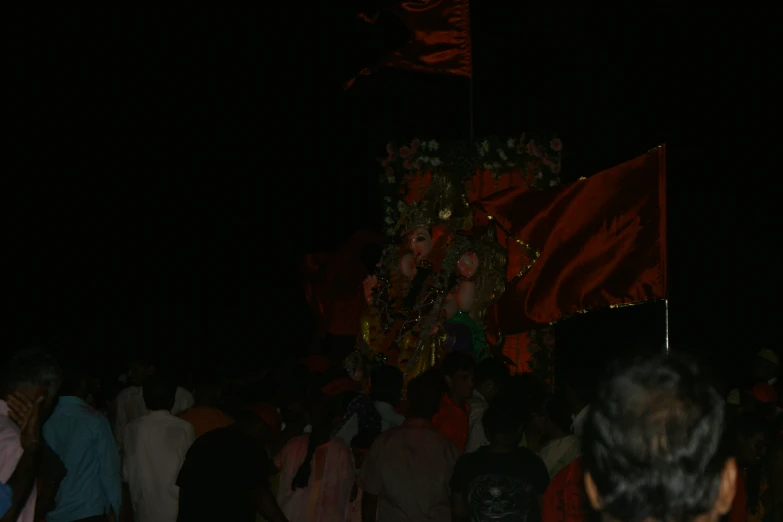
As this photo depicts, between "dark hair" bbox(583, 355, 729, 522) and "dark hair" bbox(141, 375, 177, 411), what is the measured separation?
17.3ft

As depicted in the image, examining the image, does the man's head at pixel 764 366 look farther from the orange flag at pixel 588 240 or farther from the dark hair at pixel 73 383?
the dark hair at pixel 73 383

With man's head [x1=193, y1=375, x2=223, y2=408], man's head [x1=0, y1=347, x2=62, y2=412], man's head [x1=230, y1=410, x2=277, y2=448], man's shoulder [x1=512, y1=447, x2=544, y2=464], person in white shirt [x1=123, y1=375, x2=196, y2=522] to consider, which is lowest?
person in white shirt [x1=123, y1=375, x2=196, y2=522]

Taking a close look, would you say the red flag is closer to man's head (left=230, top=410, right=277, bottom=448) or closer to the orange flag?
the orange flag


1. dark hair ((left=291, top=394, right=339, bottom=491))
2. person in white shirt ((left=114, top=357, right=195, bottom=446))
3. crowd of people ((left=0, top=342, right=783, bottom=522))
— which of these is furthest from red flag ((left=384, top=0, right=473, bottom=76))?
dark hair ((left=291, top=394, right=339, bottom=491))

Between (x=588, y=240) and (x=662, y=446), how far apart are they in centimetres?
648

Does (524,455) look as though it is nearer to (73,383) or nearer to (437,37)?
(73,383)

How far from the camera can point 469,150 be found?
13.4m

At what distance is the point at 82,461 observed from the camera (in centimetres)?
679

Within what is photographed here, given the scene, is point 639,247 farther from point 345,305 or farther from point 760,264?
point 760,264

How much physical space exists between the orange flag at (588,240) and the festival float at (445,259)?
263cm

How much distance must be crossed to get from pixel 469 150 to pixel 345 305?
9.08 feet

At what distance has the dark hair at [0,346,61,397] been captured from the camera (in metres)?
5.14

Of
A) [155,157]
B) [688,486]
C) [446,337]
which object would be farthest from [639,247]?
[155,157]

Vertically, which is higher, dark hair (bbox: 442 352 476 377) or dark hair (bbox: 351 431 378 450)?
dark hair (bbox: 442 352 476 377)
